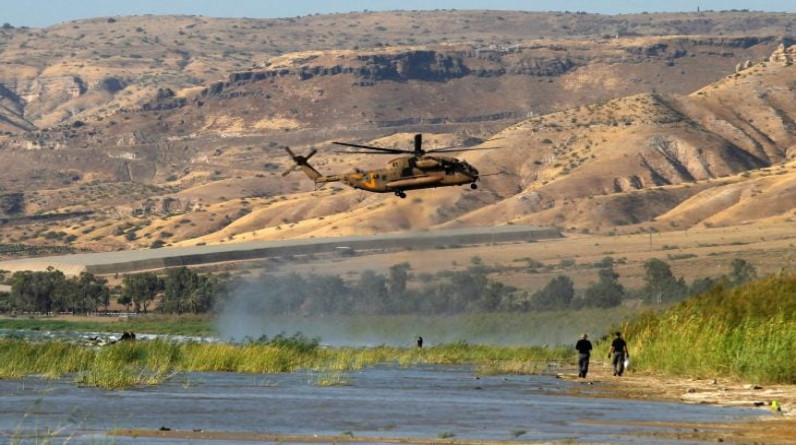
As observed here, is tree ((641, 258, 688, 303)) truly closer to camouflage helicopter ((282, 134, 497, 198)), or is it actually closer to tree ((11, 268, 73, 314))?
camouflage helicopter ((282, 134, 497, 198))

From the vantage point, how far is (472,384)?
46281mm

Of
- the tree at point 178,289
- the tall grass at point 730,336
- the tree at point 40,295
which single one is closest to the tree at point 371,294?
the tree at point 178,289

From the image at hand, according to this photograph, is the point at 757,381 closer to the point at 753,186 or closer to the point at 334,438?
the point at 334,438

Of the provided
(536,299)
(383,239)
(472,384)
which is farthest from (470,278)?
(472,384)

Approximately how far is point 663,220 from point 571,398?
487 ft

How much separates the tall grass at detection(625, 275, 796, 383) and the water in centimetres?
265

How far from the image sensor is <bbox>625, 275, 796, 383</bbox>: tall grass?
3931 centimetres

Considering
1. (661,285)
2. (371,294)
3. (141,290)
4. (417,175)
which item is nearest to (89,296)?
(141,290)

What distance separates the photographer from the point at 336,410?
3538 centimetres

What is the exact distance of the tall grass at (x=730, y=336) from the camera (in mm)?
39312

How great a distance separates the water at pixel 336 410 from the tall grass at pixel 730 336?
2650mm

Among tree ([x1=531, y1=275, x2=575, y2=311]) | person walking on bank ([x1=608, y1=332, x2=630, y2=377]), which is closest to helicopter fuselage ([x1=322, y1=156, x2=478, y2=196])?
person walking on bank ([x1=608, y1=332, x2=630, y2=377])

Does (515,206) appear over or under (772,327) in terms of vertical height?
over

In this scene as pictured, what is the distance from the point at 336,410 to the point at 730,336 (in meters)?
11.9
